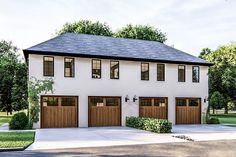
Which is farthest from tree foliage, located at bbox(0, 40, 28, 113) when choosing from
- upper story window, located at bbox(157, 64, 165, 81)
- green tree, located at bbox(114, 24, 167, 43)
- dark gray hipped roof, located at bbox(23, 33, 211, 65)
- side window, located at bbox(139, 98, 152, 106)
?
upper story window, located at bbox(157, 64, 165, 81)

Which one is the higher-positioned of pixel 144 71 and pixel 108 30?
pixel 108 30

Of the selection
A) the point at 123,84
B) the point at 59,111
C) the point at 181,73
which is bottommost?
the point at 59,111

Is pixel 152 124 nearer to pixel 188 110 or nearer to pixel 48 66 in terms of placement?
pixel 188 110

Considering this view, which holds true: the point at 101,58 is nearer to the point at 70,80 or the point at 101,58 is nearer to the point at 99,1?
the point at 70,80

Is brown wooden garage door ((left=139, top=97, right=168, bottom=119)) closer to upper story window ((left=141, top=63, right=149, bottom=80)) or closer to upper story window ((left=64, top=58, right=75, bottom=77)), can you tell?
upper story window ((left=141, top=63, right=149, bottom=80))

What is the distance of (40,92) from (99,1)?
9.56 meters

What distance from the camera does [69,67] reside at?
2184 centimetres

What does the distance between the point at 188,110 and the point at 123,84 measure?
20.2 feet

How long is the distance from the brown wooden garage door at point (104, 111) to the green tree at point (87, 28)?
22.8m

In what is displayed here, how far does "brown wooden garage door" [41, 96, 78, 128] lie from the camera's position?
68.6 ft

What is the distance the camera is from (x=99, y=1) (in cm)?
1341

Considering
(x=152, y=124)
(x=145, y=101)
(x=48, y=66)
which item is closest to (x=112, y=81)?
(x=145, y=101)

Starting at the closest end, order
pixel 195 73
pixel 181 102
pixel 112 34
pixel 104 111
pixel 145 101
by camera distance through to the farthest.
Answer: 1. pixel 104 111
2. pixel 145 101
3. pixel 181 102
4. pixel 195 73
5. pixel 112 34

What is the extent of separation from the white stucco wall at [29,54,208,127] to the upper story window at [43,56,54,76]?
0.72ft
